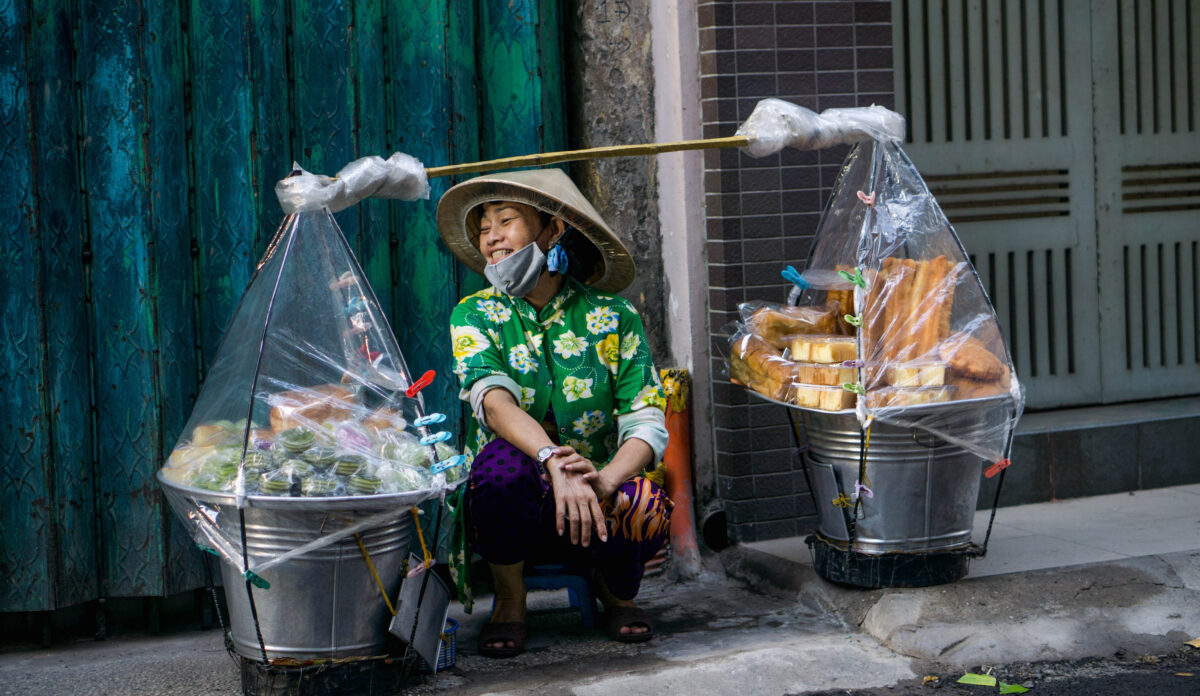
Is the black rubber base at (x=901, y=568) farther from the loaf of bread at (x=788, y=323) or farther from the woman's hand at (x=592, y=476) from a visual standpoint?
the woman's hand at (x=592, y=476)

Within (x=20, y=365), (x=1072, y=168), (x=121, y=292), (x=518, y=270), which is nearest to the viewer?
(x=518, y=270)

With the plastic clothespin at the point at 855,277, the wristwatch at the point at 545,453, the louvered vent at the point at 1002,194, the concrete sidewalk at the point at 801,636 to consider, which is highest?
the louvered vent at the point at 1002,194

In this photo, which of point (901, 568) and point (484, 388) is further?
point (901, 568)

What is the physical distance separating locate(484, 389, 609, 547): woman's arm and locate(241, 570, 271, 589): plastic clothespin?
2.75ft

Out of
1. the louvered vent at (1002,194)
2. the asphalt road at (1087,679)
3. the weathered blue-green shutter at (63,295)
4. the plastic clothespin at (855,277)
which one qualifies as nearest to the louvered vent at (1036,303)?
the louvered vent at (1002,194)

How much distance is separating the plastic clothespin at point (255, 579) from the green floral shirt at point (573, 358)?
894 millimetres

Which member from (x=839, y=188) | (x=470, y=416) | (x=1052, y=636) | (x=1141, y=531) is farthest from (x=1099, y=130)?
(x=470, y=416)

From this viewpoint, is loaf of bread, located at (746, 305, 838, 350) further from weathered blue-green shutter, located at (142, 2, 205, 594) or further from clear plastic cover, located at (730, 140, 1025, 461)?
weathered blue-green shutter, located at (142, 2, 205, 594)

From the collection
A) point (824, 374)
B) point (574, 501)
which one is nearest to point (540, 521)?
point (574, 501)

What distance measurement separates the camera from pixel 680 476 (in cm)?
494

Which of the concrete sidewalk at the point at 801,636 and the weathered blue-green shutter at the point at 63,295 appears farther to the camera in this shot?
the weathered blue-green shutter at the point at 63,295

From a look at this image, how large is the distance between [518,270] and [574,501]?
0.74 metres

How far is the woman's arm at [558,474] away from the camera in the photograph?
12.3ft

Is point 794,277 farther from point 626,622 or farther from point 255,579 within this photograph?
point 255,579
